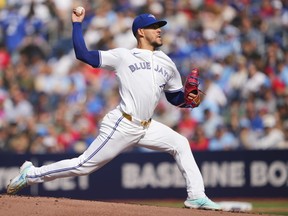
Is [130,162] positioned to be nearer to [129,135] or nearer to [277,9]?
[277,9]

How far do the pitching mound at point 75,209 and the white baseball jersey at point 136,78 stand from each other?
93cm

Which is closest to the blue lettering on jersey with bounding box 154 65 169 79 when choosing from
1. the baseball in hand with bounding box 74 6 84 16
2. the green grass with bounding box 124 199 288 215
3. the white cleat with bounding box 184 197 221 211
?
the baseball in hand with bounding box 74 6 84 16

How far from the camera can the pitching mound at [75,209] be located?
7.51 meters

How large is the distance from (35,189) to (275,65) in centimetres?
512

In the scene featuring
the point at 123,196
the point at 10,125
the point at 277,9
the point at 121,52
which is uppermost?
the point at 277,9

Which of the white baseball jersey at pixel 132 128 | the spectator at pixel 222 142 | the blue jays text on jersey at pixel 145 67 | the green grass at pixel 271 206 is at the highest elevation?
the blue jays text on jersey at pixel 145 67

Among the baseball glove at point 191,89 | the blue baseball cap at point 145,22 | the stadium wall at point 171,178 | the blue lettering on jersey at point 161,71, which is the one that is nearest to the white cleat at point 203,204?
the baseball glove at point 191,89

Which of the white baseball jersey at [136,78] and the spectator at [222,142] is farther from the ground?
the white baseball jersey at [136,78]

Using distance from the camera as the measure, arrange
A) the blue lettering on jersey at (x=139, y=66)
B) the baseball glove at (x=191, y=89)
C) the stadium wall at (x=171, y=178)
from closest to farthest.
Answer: the blue lettering on jersey at (x=139, y=66)
the baseball glove at (x=191, y=89)
the stadium wall at (x=171, y=178)

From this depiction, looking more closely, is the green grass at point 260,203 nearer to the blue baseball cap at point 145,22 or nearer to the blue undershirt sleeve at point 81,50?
the blue baseball cap at point 145,22

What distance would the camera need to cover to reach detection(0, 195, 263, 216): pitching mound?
751cm

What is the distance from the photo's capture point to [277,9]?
1580 cm

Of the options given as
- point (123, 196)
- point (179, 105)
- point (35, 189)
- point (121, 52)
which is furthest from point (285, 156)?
point (121, 52)

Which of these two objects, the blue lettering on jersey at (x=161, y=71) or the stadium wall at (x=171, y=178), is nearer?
the blue lettering on jersey at (x=161, y=71)
